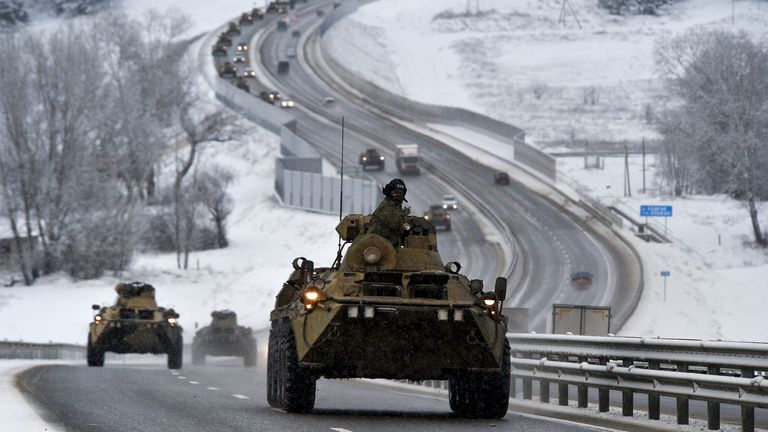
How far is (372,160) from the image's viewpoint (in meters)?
97.9

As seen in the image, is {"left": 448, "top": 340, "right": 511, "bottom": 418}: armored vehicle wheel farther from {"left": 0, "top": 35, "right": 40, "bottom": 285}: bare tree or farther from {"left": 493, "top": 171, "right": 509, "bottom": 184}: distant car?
{"left": 493, "top": 171, "right": 509, "bottom": 184}: distant car

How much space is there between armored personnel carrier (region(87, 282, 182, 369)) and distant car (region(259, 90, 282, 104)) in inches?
3206

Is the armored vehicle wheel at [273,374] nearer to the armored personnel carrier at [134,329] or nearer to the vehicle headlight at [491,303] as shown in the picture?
the vehicle headlight at [491,303]

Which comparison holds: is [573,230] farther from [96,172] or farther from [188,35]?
[188,35]

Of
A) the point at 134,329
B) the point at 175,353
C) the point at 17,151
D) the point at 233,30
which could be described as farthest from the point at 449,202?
the point at 233,30

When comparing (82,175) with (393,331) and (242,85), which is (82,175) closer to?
(242,85)

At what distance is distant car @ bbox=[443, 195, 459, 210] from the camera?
8825cm

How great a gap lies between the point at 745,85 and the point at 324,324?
2930 inches

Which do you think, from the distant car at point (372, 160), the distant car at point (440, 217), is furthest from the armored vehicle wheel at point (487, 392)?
the distant car at point (372, 160)

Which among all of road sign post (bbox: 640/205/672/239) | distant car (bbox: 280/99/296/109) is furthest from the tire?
distant car (bbox: 280/99/296/109)

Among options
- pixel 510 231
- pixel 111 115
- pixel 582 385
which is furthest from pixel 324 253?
pixel 582 385

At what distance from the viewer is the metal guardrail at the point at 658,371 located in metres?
15.1

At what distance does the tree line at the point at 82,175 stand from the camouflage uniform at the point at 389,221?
201 feet

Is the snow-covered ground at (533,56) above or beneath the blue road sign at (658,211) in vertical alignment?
above
